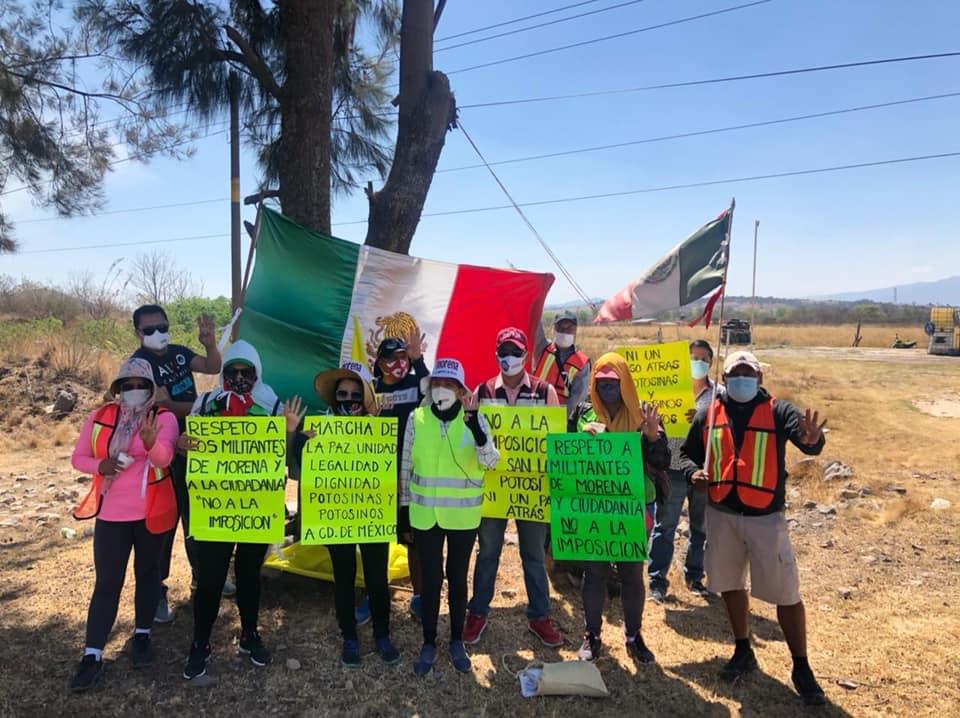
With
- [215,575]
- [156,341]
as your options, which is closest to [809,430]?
[215,575]

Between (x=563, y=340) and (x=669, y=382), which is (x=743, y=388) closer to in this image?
(x=669, y=382)

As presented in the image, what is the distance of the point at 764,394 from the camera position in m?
3.84

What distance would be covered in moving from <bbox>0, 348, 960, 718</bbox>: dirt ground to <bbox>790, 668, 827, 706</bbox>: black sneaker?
0.19 ft

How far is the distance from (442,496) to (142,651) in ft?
6.83

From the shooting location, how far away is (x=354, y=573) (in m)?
4.00

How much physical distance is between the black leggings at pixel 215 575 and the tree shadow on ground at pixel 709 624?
9.85 ft

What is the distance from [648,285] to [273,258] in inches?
126

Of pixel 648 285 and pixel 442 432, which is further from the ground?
pixel 648 285

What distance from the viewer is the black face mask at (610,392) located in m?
4.16

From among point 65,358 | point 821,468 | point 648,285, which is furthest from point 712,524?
point 65,358

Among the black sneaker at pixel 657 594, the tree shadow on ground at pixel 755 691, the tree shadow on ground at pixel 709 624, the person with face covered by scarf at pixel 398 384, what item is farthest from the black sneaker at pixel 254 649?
the black sneaker at pixel 657 594

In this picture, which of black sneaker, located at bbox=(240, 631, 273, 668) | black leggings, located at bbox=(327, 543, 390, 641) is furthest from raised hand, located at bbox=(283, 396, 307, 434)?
black sneaker, located at bbox=(240, 631, 273, 668)

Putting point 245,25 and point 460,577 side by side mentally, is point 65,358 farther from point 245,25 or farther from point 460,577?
point 460,577

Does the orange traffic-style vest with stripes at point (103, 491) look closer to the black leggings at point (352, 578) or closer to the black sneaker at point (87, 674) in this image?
the black sneaker at point (87, 674)
